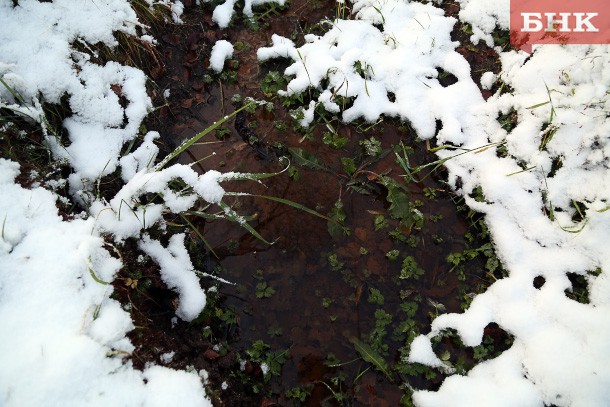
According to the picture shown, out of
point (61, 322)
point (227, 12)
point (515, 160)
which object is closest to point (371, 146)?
point (515, 160)

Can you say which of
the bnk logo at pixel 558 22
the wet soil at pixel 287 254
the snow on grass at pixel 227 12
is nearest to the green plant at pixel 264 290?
the wet soil at pixel 287 254

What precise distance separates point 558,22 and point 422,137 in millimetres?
1552

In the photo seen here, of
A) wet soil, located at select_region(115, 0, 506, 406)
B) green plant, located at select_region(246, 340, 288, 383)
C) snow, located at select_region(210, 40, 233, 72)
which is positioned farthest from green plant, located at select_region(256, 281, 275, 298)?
snow, located at select_region(210, 40, 233, 72)

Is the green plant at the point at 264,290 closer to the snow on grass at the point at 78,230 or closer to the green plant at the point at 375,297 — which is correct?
the snow on grass at the point at 78,230

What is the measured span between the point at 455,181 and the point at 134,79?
2628 millimetres

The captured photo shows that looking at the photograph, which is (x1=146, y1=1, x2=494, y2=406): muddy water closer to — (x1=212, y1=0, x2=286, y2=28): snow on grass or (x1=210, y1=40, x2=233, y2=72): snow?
(x1=210, y1=40, x2=233, y2=72): snow

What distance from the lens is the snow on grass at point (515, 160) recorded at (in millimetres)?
2178

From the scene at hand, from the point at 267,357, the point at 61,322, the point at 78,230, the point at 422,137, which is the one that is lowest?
the point at 267,357

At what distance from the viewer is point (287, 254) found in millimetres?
2596

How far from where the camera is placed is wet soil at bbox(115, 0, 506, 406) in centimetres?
226

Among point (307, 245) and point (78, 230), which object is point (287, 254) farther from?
point (78, 230)

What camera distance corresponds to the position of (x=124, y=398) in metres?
1.70

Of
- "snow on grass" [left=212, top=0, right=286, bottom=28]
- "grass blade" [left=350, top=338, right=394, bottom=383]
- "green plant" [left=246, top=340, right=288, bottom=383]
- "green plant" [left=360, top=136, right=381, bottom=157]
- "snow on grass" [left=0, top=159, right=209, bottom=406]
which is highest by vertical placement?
"snow on grass" [left=212, top=0, right=286, bottom=28]

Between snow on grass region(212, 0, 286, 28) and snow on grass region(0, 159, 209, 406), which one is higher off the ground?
snow on grass region(212, 0, 286, 28)
